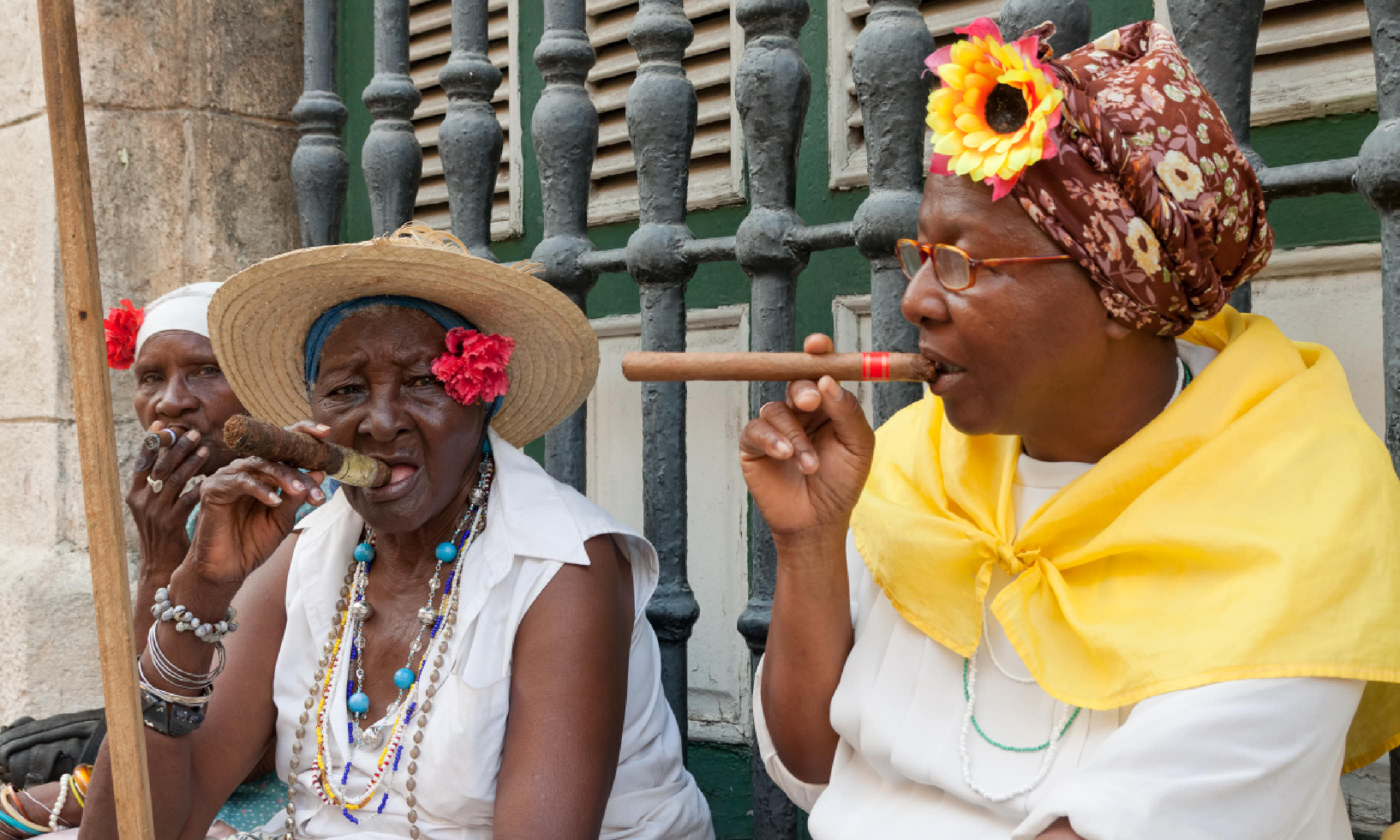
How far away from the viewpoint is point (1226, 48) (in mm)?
2076

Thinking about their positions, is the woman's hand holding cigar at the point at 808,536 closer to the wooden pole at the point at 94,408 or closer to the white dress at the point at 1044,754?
the white dress at the point at 1044,754

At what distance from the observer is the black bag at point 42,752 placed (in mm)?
3064

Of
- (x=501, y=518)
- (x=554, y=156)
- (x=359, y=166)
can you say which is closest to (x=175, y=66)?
(x=359, y=166)

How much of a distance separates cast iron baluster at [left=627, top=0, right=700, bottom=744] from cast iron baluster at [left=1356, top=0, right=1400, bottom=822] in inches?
50.5

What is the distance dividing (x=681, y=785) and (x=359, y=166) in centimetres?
310

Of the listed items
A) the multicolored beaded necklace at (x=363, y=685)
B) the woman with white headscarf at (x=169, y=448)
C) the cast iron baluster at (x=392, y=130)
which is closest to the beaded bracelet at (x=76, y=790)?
the woman with white headscarf at (x=169, y=448)

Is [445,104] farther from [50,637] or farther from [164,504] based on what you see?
[50,637]

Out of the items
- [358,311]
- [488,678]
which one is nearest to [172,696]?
[488,678]

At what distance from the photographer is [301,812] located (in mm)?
2633

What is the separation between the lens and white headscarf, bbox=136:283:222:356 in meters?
3.32

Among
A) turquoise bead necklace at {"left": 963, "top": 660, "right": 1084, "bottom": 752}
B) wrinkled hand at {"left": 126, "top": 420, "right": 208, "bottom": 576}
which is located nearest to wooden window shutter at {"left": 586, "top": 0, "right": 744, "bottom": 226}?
wrinkled hand at {"left": 126, "top": 420, "right": 208, "bottom": 576}

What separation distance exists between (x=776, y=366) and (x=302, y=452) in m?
0.87

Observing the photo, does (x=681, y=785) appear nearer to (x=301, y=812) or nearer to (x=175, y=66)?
(x=301, y=812)

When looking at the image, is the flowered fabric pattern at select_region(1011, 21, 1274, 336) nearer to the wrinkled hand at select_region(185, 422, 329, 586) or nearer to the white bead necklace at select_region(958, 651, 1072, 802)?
the white bead necklace at select_region(958, 651, 1072, 802)
